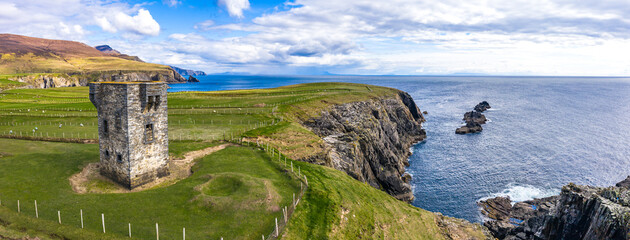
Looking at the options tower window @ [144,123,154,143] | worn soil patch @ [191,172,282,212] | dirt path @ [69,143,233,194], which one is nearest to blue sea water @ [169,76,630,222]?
worn soil patch @ [191,172,282,212]

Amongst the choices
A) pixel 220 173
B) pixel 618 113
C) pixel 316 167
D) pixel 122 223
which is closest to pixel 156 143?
pixel 220 173

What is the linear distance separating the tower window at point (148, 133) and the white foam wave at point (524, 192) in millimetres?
58001

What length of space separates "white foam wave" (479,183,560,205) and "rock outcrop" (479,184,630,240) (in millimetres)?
8477

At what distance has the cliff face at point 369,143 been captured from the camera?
53469 mm

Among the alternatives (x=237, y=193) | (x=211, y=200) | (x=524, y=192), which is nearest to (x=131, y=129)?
(x=211, y=200)

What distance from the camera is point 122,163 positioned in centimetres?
3089

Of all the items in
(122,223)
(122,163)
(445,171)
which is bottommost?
(445,171)

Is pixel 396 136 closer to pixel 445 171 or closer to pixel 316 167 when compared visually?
pixel 445 171

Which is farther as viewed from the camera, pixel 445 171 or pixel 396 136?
pixel 396 136

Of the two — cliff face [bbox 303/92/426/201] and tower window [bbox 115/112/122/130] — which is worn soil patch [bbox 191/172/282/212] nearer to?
tower window [bbox 115/112/122/130]

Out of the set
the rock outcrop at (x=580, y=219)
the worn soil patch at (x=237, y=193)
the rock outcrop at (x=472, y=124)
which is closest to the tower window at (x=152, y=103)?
the worn soil patch at (x=237, y=193)

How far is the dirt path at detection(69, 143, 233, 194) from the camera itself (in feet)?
99.5

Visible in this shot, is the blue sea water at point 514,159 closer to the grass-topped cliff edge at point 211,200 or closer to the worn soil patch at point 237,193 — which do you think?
the grass-topped cliff edge at point 211,200

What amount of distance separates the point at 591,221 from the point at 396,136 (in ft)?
176
